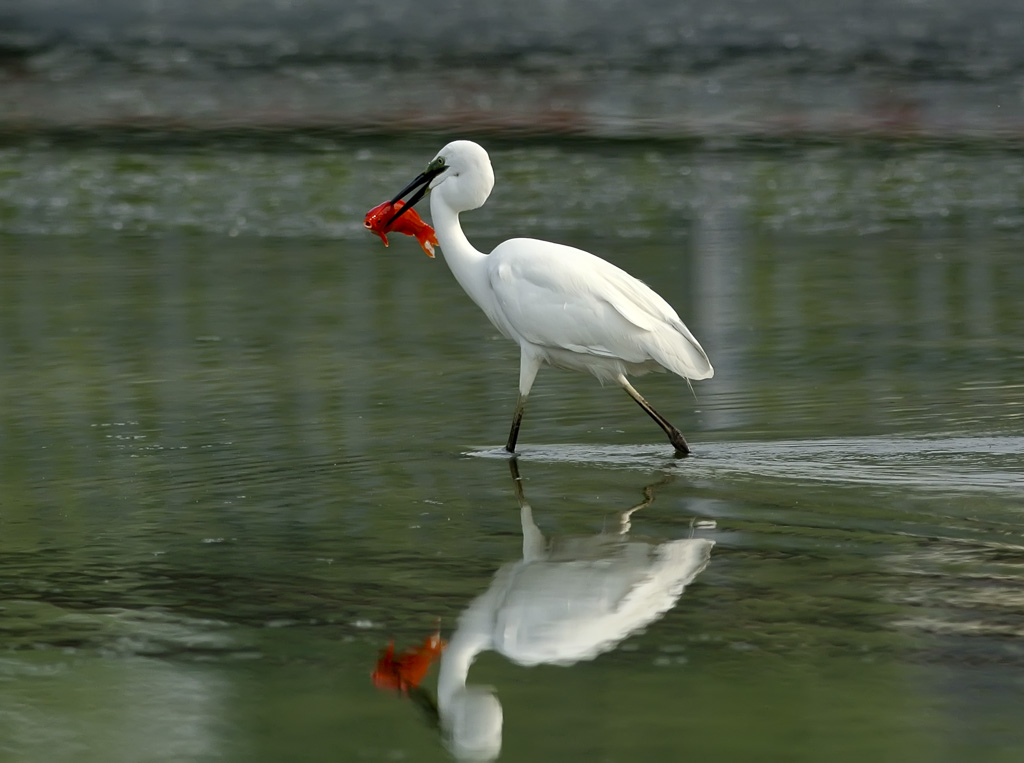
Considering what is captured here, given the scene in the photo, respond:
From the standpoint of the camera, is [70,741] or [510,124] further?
[510,124]

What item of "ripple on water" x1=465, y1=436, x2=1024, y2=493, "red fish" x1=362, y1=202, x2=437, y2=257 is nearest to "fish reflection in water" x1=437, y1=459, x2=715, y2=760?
"ripple on water" x1=465, y1=436, x2=1024, y2=493

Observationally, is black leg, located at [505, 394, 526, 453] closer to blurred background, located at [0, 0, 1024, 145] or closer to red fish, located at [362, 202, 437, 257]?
red fish, located at [362, 202, 437, 257]

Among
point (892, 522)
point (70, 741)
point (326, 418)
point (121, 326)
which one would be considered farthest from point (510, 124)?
point (70, 741)

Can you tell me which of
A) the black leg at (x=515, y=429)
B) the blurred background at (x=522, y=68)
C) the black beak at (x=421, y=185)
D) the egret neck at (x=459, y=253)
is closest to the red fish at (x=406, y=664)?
the black leg at (x=515, y=429)

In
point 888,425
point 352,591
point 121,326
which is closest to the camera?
point 352,591

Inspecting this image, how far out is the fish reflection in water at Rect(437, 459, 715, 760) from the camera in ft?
16.6

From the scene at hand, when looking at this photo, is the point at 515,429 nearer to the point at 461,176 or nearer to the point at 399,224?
the point at 461,176

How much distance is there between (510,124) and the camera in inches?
971

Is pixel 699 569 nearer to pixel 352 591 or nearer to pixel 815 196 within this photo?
pixel 352 591

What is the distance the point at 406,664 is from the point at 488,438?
11.6ft

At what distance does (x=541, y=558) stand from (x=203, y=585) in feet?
3.66

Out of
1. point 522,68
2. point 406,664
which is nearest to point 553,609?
point 406,664

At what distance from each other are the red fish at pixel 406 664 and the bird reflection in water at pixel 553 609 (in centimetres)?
3

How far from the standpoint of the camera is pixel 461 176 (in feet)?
29.2
